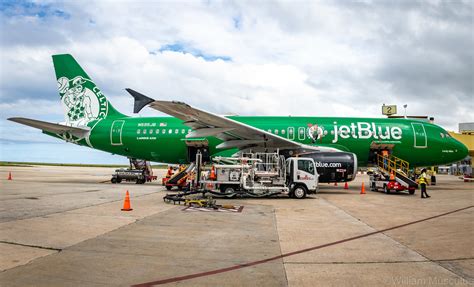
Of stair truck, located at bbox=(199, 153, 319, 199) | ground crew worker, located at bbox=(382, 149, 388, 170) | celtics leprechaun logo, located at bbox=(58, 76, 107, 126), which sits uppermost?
celtics leprechaun logo, located at bbox=(58, 76, 107, 126)

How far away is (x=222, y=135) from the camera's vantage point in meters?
19.7

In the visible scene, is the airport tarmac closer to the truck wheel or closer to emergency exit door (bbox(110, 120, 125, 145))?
the truck wheel

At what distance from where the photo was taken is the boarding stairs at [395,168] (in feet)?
62.3

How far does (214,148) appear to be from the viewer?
22062 mm

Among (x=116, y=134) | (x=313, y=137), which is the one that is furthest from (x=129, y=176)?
(x=313, y=137)

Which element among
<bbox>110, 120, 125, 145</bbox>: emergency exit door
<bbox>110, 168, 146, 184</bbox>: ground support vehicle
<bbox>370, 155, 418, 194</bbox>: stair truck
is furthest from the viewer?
<bbox>110, 168, 146, 184</bbox>: ground support vehicle

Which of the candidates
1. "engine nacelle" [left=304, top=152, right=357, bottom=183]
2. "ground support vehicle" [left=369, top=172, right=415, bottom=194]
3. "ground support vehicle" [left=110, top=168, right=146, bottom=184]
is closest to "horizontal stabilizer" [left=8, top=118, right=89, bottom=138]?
"ground support vehicle" [left=110, top=168, right=146, bottom=184]

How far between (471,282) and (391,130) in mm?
18572

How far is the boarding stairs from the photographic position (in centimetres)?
1899

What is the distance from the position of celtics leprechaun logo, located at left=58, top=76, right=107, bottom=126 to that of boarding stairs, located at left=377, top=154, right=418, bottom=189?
17.3 metres

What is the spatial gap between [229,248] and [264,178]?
9.92 metres

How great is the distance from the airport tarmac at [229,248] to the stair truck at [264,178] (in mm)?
4606

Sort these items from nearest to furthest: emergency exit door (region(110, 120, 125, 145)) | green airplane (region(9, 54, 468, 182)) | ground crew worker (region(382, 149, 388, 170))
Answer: ground crew worker (region(382, 149, 388, 170))
green airplane (region(9, 54, 468, 182))
emergency exit door (region(110, 120, 125, 145))

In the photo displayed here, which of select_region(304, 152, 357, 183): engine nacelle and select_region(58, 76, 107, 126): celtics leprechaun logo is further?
select_region(58, 76, 107, 126): celtics leprechaun logo
